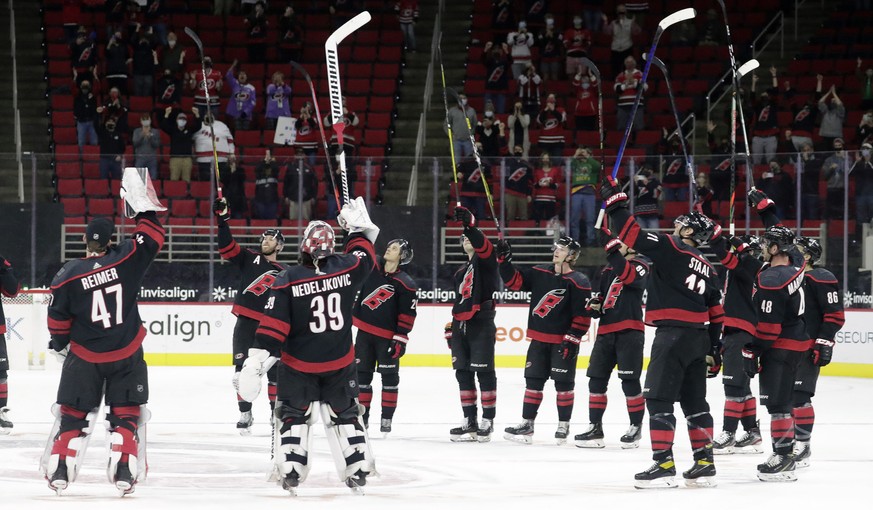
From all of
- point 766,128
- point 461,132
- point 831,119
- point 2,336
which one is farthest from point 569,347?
point 831,119

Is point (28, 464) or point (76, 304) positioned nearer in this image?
point (76, 304)

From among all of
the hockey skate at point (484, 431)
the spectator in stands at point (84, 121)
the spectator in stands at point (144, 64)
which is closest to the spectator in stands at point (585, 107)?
the spectator in stands at point (144, 64)

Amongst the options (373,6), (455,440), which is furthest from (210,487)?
(373,6)

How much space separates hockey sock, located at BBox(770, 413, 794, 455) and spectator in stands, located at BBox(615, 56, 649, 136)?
11598 millimetres

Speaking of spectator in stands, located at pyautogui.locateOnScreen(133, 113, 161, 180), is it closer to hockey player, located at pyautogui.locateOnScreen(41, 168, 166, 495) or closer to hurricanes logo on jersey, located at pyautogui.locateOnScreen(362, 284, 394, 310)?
hurricanes logo on jersey, located at pyautogui.locateOnScreen(362, 284, 394, 310)

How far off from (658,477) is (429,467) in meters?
1.58

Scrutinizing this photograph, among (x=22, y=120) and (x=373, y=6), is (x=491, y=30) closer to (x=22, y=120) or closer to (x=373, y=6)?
(x=373, y=6)

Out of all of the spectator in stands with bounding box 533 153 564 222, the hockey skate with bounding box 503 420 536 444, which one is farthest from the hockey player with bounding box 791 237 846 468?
the spectator in stands with bounding box 533 153 564 222

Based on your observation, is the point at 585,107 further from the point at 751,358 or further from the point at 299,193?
the point at 751,358

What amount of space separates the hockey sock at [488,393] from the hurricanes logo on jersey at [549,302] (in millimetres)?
581

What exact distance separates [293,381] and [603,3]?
1605 cm

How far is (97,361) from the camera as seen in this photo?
7066 mm

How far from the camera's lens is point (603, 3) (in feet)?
72.1

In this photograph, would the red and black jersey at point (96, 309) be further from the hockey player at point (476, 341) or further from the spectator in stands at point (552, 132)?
the spectator in stands at point (552, 132)
